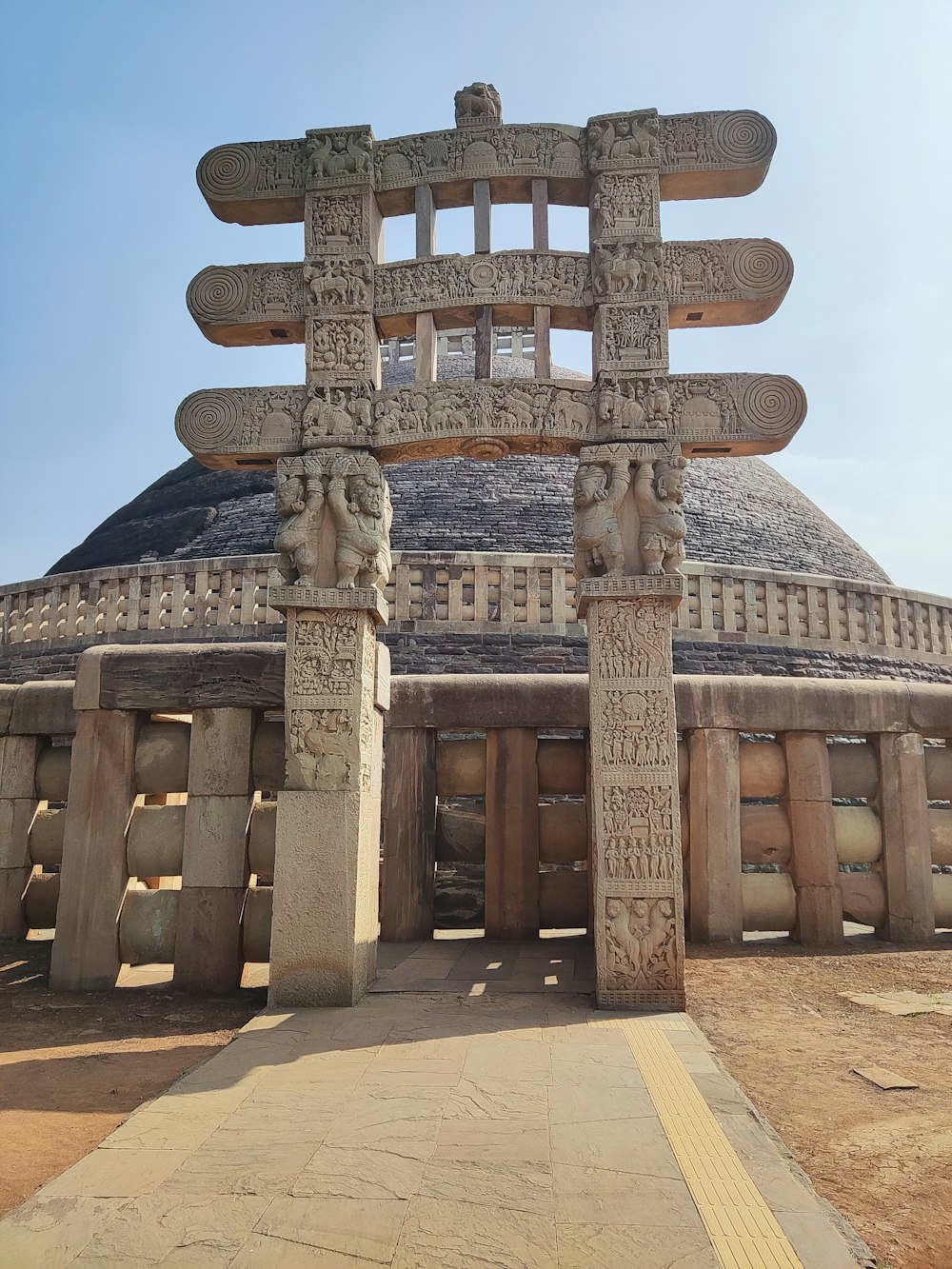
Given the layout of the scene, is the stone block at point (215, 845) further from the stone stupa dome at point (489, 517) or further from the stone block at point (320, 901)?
the stone stupa dome at point (489, 517)

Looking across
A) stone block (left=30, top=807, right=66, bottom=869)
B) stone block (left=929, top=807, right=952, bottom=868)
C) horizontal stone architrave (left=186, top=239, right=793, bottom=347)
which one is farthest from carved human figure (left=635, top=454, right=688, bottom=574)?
stone block (left=30, top=807, right=66, bottom=869)

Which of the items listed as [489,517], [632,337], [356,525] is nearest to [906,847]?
[632,337]

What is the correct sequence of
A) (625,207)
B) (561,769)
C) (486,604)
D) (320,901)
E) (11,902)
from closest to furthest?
(320,901)
(625,207)
(11,902)
(561,769)
(486,604)

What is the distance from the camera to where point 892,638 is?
14734 millimetres

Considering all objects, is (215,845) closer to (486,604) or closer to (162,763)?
(162,763)

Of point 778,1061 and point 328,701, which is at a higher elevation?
point 328,701

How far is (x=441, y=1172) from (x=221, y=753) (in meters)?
3.62

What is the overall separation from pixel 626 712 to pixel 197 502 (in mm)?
19441

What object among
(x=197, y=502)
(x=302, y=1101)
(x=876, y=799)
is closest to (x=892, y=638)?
(x=876, y=799)

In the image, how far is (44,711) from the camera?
22.0 ft

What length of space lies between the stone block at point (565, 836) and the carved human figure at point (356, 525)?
7.97ft

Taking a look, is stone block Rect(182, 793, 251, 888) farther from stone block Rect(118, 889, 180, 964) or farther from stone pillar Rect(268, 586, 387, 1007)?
stone pillar Rect(268, 586, 387, 1007)

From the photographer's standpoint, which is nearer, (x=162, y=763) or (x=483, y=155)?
(x=483, y=155)

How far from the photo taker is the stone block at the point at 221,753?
5.97 meters
